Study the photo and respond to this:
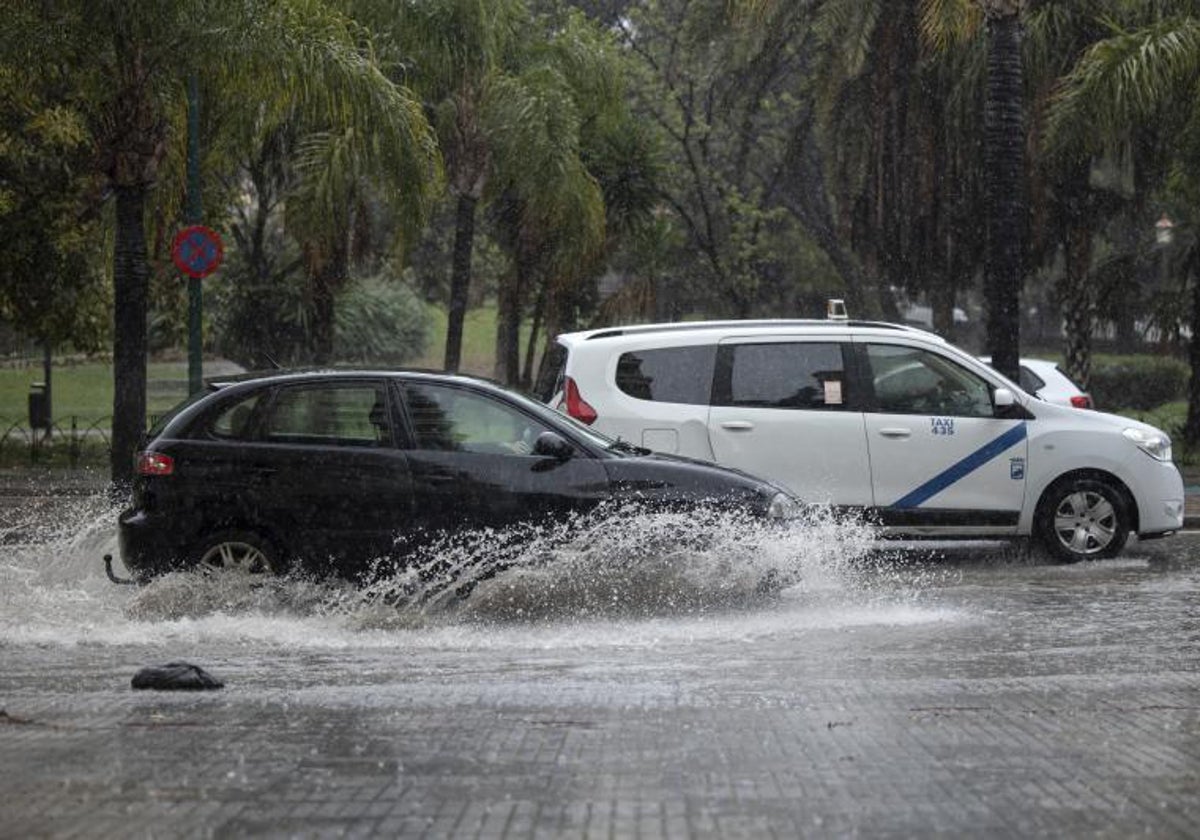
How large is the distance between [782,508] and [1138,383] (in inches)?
1354

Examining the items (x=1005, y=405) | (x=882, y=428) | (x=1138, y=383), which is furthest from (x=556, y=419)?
(x=1138, y=383)

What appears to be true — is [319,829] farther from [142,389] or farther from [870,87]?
[870,87]

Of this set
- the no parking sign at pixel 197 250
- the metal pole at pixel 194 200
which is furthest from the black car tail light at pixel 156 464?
the no parking sign at pixel 197 250

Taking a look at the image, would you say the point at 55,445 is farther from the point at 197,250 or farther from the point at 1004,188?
the point at 1004,188

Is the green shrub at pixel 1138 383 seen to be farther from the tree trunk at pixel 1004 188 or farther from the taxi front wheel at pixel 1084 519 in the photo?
the taxi front wheel at pixel 1084 519

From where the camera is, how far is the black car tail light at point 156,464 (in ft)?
33.9

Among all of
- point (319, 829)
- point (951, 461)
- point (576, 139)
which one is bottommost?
point (319, 829)

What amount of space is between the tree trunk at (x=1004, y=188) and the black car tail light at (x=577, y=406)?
6.91 metres

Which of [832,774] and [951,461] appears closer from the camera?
[832,774]

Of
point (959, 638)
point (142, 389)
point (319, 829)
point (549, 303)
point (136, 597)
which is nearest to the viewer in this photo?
point (319, 829)

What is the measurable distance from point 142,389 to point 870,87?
14.2 m

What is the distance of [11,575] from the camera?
12.2 meters

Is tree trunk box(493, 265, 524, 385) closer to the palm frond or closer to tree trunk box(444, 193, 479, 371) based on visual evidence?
tree trunk box(444, 193, 479, 371)

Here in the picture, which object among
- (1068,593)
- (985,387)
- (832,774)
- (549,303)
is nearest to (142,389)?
(985,387)
